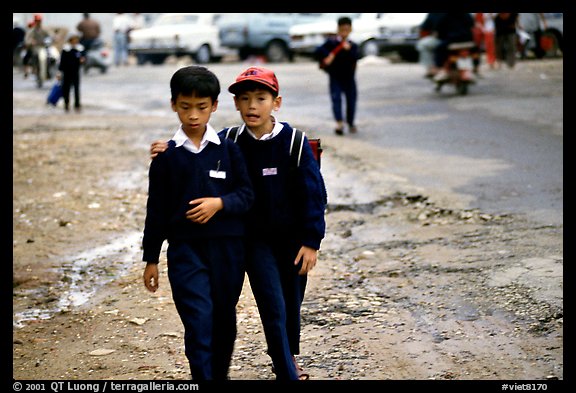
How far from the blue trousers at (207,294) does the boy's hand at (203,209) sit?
0.45ft

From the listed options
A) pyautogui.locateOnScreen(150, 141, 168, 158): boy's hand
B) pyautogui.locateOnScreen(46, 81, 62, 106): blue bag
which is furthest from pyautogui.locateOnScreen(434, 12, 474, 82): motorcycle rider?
pyautogui.locateOnScreen(150, 141, 168, 158): boy's hand

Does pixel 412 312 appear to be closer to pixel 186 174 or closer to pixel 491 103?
pixel 186 174

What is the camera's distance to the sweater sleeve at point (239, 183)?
14.3ft

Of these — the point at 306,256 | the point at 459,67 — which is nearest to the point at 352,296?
the point at 306,256

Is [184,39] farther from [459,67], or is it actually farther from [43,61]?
[459,67]

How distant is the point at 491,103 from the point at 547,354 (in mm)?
11839

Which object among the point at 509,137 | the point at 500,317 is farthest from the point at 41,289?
the point at 509,137

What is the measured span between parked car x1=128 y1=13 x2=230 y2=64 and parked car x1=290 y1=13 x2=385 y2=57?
8.04ft

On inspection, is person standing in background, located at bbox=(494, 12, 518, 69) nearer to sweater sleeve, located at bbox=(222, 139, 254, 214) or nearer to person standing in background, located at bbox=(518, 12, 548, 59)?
person standing in background, located at bbox=(518, 12, 548, 59)

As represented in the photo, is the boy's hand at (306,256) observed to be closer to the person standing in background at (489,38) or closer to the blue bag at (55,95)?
the blue bag at (55,95)

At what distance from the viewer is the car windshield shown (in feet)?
99.7

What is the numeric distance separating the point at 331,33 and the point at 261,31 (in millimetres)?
3268

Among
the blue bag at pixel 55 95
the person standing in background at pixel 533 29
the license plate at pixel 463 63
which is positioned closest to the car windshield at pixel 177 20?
the person standing in background at pixel 533 29

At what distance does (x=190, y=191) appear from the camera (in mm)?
4309
